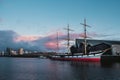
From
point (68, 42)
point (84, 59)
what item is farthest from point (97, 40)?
point (84, 59)

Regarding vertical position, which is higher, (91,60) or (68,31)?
(68,31)

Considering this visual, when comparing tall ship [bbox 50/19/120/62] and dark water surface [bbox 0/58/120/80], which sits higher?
tall ship [bbox 50/19/120/62]

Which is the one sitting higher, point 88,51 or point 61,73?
point 88,51

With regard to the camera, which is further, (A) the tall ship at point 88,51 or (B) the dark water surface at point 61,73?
(A) the tall ship at point 88,51

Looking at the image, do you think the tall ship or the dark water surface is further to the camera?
the tall ship

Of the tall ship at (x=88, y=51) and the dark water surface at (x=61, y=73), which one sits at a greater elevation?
the tall ship at (x=88, y=51)

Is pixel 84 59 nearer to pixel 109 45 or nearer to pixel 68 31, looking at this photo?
pixel 109 45

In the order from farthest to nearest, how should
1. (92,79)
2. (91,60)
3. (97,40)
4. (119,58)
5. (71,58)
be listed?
(97,40) < (71,58) < (119,58) < (91,60) < (92,79)

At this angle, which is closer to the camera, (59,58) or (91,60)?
(91,60)

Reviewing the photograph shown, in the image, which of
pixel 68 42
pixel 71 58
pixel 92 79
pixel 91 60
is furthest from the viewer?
pixel 68 42

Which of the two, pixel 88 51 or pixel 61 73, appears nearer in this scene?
pixel 61 73

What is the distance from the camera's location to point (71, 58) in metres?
135

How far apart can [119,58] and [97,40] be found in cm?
5263

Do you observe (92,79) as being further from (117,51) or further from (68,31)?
(68,31)
